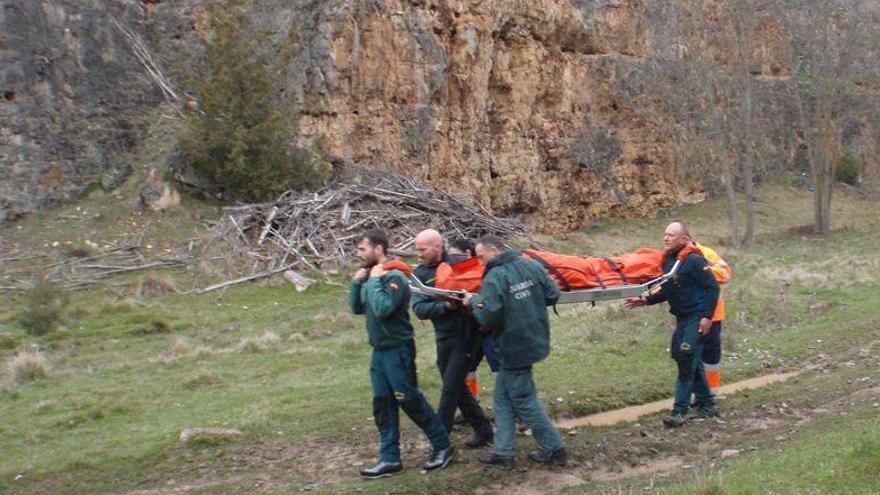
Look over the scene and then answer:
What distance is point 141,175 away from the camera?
25203mm

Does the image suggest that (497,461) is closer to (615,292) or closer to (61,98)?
(615,292)

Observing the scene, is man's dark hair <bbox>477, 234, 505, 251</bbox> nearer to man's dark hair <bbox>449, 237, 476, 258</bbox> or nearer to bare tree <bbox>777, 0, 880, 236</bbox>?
man's dark hair <bbox>449, 237, 476, 258</bbox>

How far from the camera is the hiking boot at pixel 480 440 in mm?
9297

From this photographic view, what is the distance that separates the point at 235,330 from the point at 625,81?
26.4 meters

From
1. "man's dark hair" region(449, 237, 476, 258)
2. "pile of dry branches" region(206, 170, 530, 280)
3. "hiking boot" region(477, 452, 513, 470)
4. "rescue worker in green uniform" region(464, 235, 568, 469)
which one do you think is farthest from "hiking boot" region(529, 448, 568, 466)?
"pile of dry branches" region(206, 170, 530, 280)

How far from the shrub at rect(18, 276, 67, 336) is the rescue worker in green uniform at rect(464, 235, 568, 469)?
11.4m

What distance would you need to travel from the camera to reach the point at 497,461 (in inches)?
336

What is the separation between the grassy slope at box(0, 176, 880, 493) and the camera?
9.48 meters

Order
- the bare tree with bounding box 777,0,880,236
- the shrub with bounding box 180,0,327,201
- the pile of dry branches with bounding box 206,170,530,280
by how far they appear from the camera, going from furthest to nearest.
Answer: the bare tree with bounding box 777,0,880,236 < the shrub with bounding box 180,0,327,201 < the pile of dry branches with bounding box 206,170,530,280

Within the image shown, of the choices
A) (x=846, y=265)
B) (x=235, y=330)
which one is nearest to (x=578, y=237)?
(x=846, y=265)

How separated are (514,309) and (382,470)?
189cm

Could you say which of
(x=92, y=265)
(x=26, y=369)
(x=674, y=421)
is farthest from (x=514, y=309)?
(x=92, y=265)

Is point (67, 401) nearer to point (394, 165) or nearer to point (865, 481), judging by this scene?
point (865, 481)

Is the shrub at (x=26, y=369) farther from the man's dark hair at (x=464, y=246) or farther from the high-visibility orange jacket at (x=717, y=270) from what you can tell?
the high-visibility orange jacket at (x=717, y=270)
